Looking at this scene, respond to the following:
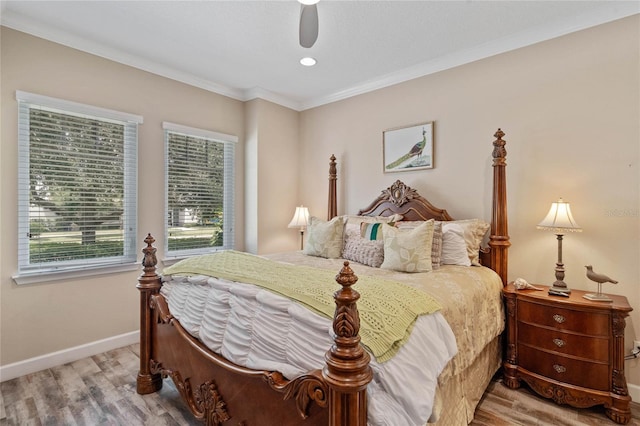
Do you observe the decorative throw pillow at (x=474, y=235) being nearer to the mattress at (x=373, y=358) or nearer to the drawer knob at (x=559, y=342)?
the mattress at (x=373, y=358)

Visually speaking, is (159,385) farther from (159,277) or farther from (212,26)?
(212,26)

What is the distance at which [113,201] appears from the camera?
3004mm

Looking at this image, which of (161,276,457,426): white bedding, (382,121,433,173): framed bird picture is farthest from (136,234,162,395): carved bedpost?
(382,121,433,173): framed bird picture

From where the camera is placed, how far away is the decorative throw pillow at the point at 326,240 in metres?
2.93

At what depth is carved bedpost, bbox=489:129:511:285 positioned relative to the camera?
2609 mm

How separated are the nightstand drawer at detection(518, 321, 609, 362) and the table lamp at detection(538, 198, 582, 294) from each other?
30cm

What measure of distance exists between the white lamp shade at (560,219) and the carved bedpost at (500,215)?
306mm

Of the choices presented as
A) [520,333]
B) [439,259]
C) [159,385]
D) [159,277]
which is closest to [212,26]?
[159,277]

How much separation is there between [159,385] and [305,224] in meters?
2.24

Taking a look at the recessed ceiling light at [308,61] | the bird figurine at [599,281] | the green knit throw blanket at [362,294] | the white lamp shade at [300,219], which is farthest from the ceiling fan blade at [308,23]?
the bird figurine at [599,281]

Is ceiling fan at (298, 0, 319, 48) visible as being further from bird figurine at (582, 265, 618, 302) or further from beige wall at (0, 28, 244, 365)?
bird figurine at (582, 265, 618, 302)

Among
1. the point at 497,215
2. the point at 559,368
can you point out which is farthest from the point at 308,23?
the point at 559,368

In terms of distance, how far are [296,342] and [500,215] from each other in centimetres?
212

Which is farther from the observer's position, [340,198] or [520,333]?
[340,198]
